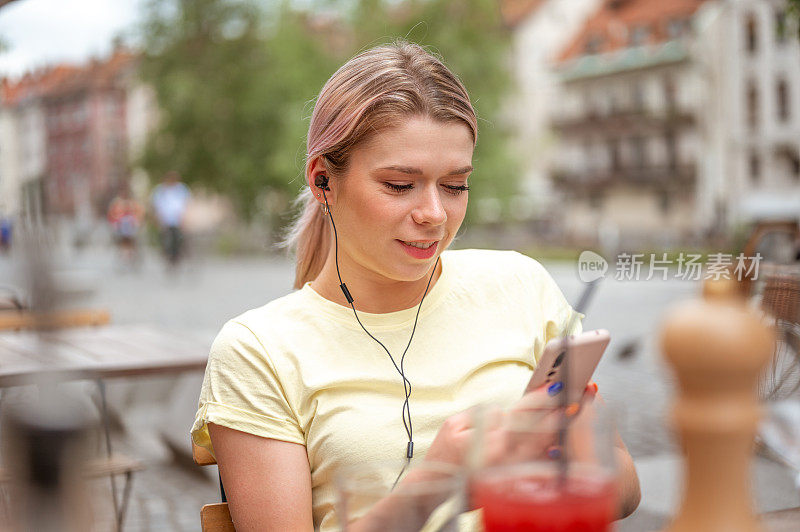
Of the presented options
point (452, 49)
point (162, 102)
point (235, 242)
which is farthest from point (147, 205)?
point (452, 49)

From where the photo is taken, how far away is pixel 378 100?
149 cm

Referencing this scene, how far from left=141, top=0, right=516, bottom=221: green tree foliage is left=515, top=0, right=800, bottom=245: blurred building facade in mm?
12881

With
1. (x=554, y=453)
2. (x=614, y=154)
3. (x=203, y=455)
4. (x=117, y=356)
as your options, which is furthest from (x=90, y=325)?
(x=614, y=154)

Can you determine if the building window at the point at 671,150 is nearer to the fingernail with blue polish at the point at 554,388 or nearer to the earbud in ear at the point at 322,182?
the earbud in ear at the point at 322,182

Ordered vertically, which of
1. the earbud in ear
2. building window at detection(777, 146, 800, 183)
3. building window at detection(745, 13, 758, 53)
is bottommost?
building window at detection(777, 146, 800, 183)

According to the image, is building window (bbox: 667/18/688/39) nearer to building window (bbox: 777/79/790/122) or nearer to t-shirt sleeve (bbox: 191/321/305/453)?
building window (bbox: 777/79/790/122)

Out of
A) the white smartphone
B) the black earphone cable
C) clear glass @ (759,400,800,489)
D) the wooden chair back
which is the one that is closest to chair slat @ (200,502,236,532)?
the wooden chair back

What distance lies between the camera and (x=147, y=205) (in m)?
32.9

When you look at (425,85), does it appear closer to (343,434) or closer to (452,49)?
(343,434)

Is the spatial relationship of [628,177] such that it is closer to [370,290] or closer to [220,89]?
[220,89]

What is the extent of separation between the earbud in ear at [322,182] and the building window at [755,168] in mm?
38776

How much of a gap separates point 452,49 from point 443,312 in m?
23.2

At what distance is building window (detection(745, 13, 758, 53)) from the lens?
32250 millimetres

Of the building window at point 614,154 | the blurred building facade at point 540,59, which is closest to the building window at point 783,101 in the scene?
the building window at point 614,154
